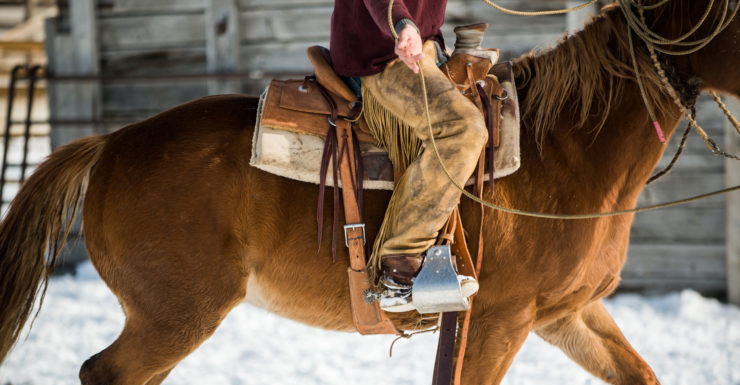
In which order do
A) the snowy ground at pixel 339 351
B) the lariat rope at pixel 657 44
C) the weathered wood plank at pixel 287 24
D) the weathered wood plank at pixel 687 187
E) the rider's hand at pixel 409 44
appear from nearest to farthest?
the rider's hand at pixel 409 44 < the lariat rope at pixel 657 44 < the snowy ground at pixel 339 351 < the weathered wood plank at pixel 687 187 < the weathered wood plank at pixel 287 24

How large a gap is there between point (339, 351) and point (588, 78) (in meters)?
2.79

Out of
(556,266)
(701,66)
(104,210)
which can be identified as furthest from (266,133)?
(701,66)

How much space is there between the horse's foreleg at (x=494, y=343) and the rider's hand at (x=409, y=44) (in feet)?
3.20

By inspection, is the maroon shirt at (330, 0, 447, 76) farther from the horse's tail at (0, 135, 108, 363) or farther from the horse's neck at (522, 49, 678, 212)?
the horse's tail at (0, 135, 108, 363)

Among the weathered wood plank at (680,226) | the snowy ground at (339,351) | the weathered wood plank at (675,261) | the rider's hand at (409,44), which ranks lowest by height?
the snowy ground at (339,351)

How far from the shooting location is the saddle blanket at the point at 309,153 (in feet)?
7.75

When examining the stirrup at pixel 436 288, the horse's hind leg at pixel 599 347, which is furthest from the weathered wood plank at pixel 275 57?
the stirrup at pixel 436 288

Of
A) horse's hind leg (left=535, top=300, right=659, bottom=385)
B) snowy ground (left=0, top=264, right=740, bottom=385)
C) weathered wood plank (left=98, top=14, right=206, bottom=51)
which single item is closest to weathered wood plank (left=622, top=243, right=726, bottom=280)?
snowy ground (left=0, top=264, right=740, bottom=385)

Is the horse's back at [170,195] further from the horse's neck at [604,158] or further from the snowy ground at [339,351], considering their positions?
the snowy ground at [339,351]

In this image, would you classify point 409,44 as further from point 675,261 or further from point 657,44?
point 675,261

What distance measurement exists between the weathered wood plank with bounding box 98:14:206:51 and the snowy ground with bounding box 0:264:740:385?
8.09 ft

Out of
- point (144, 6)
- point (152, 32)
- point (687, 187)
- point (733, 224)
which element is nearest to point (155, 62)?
point (152, 32)

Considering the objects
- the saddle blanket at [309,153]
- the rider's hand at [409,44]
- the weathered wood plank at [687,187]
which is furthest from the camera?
the weathered wood plank at [687,187]

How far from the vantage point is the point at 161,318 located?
2.40m
